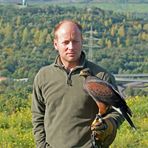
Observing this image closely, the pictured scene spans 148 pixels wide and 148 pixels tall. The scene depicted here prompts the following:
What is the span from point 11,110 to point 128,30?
42.5 meters

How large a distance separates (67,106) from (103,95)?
1.04 ft

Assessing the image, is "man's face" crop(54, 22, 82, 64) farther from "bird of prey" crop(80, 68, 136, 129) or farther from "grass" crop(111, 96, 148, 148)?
"grass" crop(111, 96, 148, 148)

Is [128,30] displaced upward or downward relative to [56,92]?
downward

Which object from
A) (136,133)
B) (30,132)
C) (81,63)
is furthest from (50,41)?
(81,63)

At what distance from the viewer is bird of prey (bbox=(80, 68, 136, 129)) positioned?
10.4 ft

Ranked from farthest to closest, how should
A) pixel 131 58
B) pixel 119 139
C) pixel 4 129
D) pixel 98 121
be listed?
pixel 131 58 < pixel 4 129 < pixel 119 139 < pixel 98 121

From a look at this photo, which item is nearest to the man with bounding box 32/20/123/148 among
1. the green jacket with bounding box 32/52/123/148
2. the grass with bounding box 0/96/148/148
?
the green jacket with bounding box 32/52/123/148

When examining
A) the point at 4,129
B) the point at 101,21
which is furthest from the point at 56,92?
the point at 101,21

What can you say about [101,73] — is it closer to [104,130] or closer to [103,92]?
[103,92]

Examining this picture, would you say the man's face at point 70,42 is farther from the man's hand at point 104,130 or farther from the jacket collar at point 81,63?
the man's hand at point 104,130

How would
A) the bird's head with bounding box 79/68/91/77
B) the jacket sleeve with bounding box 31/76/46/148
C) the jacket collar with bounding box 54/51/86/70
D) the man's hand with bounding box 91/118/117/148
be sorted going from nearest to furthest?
the man's hand with bounding box 91/118/117/148, the bird's head with bounding box 79/68/91/77, the jacket collar with bounding box 54/51/86/70, the jacket sleeve with bounding box 31/76/46/148

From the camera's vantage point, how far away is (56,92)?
3.45m

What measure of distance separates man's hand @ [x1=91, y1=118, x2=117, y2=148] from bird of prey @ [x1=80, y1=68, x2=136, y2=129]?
0.12 ft

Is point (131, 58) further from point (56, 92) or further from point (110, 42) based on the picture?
point (56, 92)
